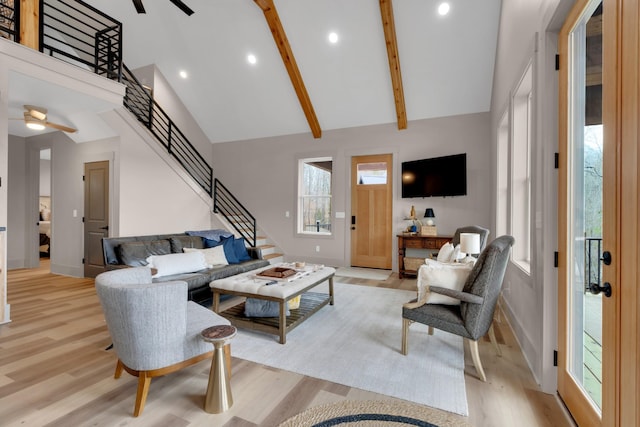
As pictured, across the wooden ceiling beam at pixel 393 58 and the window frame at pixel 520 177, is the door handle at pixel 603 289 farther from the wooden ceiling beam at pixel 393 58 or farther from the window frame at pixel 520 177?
the wooden ceiling beam at pixel 393 58

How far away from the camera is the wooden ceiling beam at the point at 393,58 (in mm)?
4246

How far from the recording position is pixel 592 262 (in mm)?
1550

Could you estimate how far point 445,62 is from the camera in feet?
15.8

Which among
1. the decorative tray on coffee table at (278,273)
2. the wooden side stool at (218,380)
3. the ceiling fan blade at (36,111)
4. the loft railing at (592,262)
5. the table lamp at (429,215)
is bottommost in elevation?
the wooden side stool at (218,380)

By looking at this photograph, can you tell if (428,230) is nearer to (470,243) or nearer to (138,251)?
(470,243)

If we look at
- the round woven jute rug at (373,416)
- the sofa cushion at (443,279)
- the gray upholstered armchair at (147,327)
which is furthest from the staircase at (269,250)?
the round woven jute rug at (373,416)

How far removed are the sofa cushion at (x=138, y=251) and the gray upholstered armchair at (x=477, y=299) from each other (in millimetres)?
3412

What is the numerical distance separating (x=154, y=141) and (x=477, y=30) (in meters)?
5.57

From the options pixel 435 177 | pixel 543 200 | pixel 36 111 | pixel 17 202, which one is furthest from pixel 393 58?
pixel 17 202

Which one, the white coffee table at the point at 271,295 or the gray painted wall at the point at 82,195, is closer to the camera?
the white coffee table at the point at 271,295

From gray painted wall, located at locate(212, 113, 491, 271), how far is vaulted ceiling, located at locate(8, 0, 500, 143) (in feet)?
0.86

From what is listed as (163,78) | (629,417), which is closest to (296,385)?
(629,417)

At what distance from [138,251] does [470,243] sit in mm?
3903

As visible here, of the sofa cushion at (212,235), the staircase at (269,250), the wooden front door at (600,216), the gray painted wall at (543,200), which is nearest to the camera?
the wooden front door at (600,216)
